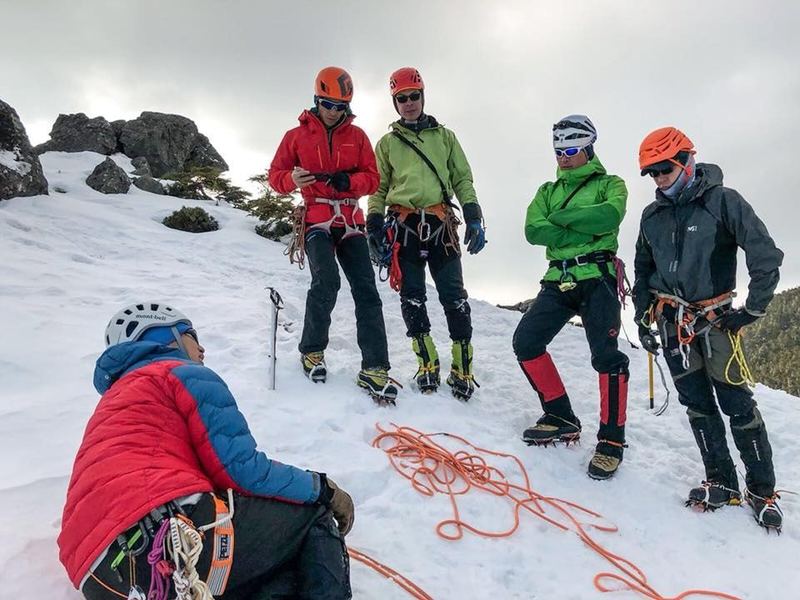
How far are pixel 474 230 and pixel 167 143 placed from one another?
2392 cm

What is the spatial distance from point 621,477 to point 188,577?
10.8ft

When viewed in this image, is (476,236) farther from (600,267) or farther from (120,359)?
(120,359)

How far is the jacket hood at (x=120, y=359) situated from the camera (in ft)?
7.41

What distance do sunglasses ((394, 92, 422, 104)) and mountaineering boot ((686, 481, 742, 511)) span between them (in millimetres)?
3740

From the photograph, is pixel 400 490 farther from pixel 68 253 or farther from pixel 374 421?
pixel 68 253

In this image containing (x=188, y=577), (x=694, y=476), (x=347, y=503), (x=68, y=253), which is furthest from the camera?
(x=68, y=253)

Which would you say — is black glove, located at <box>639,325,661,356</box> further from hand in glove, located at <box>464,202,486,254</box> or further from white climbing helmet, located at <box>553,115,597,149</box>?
hand in glove, located at <box>464,202,486,254</box>

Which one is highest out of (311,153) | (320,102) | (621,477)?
(320,102)

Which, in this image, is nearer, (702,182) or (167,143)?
(702,182)

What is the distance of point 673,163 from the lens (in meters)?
3.69

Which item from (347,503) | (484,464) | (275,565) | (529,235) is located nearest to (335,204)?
(529,235)

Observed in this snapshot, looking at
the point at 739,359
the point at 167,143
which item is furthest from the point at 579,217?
the point at 167,143

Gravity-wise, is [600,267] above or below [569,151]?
below

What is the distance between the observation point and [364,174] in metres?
4.77
